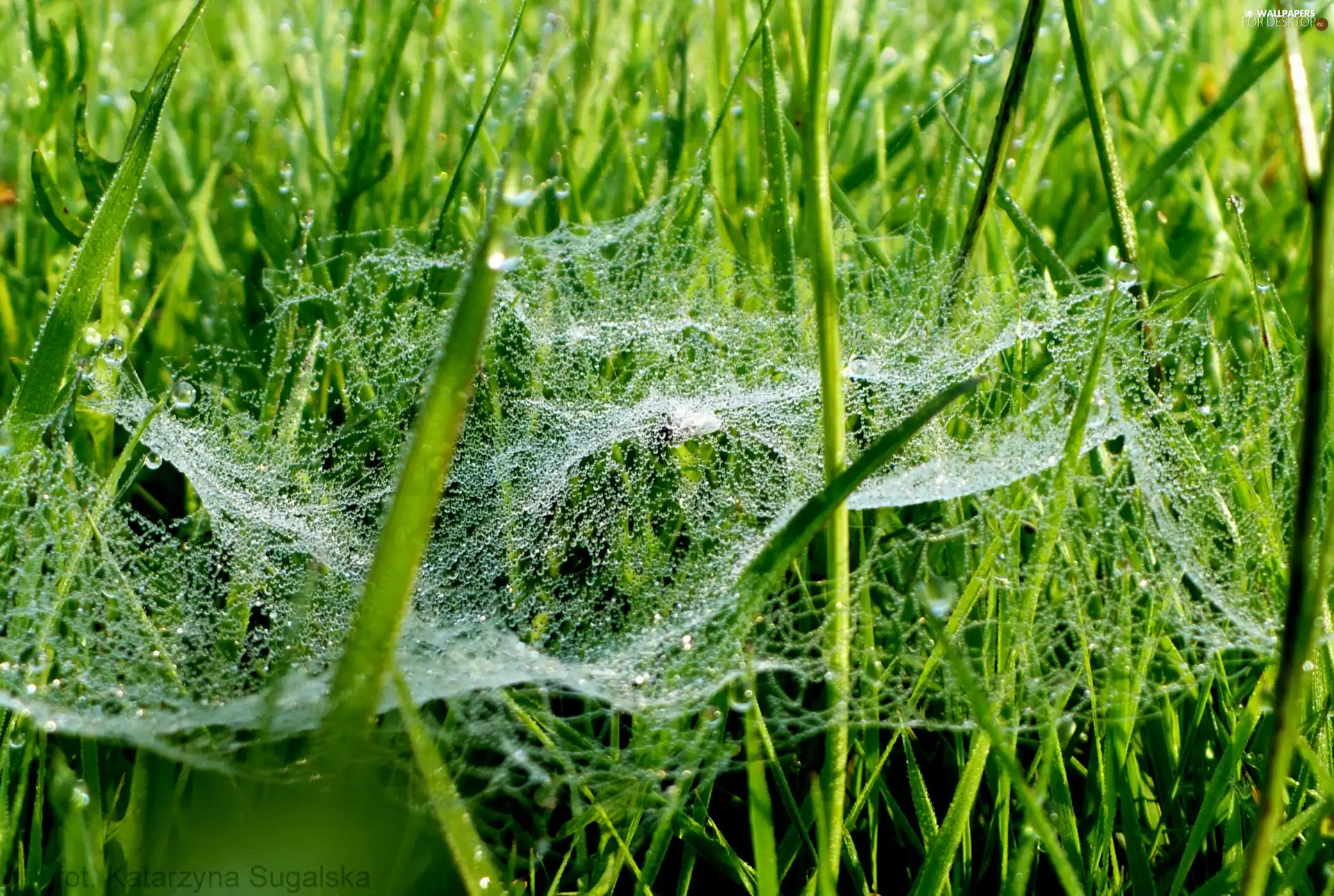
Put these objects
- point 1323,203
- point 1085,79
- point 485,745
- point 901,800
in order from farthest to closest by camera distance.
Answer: point 1085,79 < point 901,800 < point 485,745 < point 1323,203

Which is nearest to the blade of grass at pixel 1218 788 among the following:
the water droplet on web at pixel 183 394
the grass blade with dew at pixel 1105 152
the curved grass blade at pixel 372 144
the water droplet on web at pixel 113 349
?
the grass blade with dew at pixel 1105 152

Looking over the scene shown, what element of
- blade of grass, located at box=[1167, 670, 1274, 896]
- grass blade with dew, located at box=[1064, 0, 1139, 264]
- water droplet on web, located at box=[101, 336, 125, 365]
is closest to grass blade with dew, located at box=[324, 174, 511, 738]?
blade of grass, located at box=[1167, 670, 1274, 896]

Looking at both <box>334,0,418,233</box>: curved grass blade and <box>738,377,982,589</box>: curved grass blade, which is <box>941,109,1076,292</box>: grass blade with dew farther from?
<box>334,0,418,233</box>: curved grass blade

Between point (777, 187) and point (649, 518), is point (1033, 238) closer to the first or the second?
point (777, 187)

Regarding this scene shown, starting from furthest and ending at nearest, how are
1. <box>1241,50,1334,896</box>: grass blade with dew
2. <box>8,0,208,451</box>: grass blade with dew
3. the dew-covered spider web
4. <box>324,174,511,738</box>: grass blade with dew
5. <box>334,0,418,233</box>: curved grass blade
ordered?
<box>334,0,418,233</box>: curved grass blade, <box>8,0,208,451</box>: grass blade with dew, the dew-covered spider web, <box>1241,50,1334,896</box>: grass blade with dew, <box>324,174,511,738</box>: grass blade with dew

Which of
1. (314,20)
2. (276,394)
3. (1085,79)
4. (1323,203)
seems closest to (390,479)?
(276,394)

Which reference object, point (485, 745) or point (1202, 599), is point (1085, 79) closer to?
point (1202, 599)
